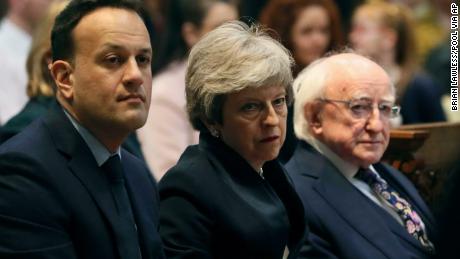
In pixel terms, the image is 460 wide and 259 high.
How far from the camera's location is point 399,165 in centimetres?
543

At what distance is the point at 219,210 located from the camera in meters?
3.85

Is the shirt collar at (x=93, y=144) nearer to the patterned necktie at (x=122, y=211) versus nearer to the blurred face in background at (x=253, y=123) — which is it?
the patterned necktie at (x=122, y=211)

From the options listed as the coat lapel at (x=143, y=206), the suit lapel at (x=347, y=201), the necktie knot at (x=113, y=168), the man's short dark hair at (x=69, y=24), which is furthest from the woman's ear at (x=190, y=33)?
the necktie knot at (x=113, y=168)

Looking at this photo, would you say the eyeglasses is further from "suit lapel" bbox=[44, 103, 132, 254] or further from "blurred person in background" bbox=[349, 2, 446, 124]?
"blurred person in background" bbox=[349, 2, 446, 124]

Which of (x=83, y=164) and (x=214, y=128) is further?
(x=214, y=128)

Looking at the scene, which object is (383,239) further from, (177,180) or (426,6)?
(426,6)

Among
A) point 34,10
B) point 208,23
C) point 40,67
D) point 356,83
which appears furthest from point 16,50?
point 356,83

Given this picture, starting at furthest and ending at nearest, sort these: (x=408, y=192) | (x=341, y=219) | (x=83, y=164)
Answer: (x=408, y=192), (x=341, y=219), (x=83, y=164)

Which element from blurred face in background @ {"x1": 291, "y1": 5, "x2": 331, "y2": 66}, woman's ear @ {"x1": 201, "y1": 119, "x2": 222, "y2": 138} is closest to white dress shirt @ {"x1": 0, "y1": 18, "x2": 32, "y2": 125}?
blurred face in background @ {"x1": 291, "y1": 5, "x2": 331, "y2": 66}

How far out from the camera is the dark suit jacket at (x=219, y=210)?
3818mm

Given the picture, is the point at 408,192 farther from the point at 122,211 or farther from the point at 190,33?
the point at 190,33

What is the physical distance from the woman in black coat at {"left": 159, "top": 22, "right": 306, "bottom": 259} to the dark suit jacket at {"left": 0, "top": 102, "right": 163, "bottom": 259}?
0.24m

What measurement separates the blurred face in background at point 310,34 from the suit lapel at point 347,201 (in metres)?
1.84

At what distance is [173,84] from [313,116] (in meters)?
2.29
